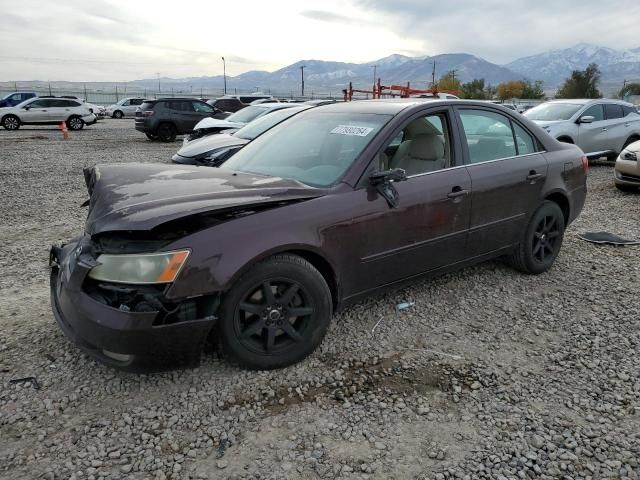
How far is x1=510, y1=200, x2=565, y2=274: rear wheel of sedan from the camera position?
4.37 m

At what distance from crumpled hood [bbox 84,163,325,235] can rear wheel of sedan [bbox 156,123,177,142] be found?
15355 mm

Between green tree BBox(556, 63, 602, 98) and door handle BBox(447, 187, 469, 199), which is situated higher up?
green tree BBox(556, 63, 602, 98)

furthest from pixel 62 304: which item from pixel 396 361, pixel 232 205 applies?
pixel 396 361

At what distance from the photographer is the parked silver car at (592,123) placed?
1081 cm

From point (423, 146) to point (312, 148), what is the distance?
85 centimetres

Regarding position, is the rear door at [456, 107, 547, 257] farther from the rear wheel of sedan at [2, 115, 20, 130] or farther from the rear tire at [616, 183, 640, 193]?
the rear wheel of sedan at [2, 115, 20, 130]

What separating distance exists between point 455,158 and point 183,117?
53.2 feet

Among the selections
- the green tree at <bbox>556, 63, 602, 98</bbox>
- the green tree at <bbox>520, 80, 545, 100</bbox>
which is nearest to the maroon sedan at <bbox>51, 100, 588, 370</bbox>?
the green tree at <bbox>556, 63, 602, 98</bbox>

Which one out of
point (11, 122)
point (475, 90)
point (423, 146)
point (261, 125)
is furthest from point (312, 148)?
point (475, 90)

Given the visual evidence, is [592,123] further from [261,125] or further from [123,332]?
[123,332]

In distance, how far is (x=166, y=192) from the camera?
290 cm

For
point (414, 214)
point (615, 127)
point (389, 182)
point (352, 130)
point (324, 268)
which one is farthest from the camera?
point (615, 127)

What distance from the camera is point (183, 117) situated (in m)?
18.3

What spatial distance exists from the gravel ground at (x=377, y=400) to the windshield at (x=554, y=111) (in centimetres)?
817
